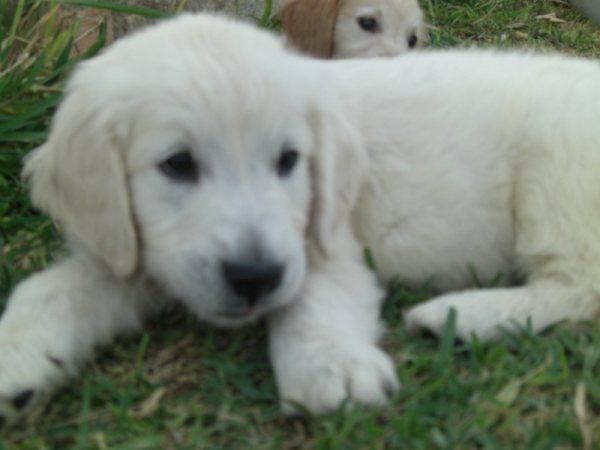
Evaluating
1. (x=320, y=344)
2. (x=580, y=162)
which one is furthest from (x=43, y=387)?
(x=580, y=162)

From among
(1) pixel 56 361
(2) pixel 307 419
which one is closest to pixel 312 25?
(1) pixel 56 361

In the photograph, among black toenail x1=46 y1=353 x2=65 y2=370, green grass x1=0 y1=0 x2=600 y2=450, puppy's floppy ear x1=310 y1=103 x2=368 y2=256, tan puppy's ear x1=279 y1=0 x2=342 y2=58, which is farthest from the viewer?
tan puppy's ear x1=279 y1=0 x2=342 y2=58

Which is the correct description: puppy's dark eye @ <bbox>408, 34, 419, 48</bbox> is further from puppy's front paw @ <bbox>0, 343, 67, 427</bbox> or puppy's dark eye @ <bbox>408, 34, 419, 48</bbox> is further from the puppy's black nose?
puppy's front paw @ <bbox>0, 343, 67, 427</bbox>

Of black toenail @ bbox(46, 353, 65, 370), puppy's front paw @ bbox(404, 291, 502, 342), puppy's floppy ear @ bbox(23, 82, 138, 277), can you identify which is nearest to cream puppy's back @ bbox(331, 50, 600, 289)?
puppy's front paw @ bbox(404, 291, 502, 342)

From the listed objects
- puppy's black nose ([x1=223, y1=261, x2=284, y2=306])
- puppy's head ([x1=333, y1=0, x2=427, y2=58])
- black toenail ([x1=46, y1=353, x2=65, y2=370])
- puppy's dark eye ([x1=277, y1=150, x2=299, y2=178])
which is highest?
puppy's dark eye ([x1=277, y1=150, x2=299, y2=178])

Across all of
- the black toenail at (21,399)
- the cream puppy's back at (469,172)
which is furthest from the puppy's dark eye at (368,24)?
the black toenail at (21,399)

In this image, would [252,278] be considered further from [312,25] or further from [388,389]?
[312,25]

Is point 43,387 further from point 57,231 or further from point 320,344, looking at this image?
point 57,231
